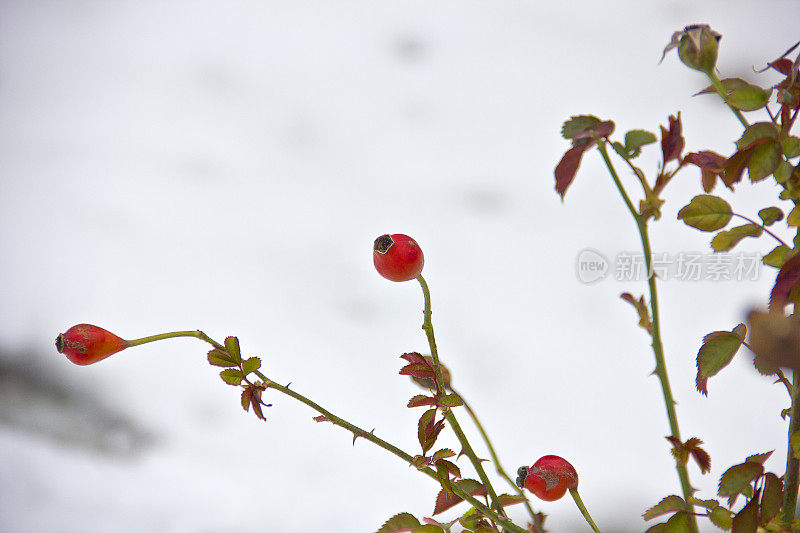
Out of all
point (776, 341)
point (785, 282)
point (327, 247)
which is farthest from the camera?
point (327, 247)

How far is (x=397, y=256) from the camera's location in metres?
0.36

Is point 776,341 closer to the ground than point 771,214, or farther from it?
closer to the ground

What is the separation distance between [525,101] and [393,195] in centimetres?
28

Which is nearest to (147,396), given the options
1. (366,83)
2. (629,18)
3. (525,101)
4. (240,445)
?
(240,445)

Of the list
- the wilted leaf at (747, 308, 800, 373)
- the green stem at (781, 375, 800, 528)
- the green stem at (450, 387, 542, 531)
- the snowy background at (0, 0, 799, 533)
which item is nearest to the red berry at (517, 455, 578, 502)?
the green stem at (450, 387, 542, 531)

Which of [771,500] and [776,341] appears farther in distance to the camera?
[771,500]

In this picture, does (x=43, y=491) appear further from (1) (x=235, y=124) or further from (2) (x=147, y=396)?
(1) (x=235, y=124)

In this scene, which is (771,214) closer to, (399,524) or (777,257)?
(777,257)

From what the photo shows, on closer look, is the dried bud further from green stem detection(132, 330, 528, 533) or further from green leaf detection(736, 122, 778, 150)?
green stem detection(132, 330, 528, 533)

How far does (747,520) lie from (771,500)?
2 centimetres

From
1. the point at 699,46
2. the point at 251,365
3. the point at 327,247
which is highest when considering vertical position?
the point at 327,247

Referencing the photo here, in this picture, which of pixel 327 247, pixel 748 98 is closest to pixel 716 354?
pixel 748 98

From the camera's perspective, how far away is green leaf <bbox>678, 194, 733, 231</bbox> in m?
0.41

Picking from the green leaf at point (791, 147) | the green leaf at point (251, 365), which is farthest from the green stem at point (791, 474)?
the green leaf at point (251, 365)
